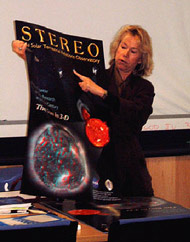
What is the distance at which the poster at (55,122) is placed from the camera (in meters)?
2.10

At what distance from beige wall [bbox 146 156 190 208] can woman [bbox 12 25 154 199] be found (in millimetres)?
870

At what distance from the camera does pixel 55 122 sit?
7.06 ft

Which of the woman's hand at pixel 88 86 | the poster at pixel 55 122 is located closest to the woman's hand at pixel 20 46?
the poster at pixel 55 122

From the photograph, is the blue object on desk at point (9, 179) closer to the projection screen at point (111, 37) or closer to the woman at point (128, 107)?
the woman at point (128, 107)

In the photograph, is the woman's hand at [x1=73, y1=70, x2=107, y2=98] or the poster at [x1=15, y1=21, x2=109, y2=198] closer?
the poster at [x1=15, y1=21, x2=109, y2=198]

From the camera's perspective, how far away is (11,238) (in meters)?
1.46

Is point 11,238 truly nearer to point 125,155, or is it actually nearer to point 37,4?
point 125,155

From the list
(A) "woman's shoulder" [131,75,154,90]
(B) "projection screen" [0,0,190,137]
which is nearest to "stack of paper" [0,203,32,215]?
(A) "woman's shoulder" [131,75,154,90]

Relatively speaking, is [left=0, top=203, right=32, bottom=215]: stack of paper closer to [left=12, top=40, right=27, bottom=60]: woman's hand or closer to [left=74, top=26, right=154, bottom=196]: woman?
[left=74, top=26, right=154, bottom=196]: woman

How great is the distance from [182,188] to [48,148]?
6.01ft

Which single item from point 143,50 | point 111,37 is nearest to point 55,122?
point 143,50

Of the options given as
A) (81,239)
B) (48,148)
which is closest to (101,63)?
(48,148)

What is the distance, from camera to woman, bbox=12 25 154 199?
237 cm

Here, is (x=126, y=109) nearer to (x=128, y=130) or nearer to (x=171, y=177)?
(x=128, y=130)
